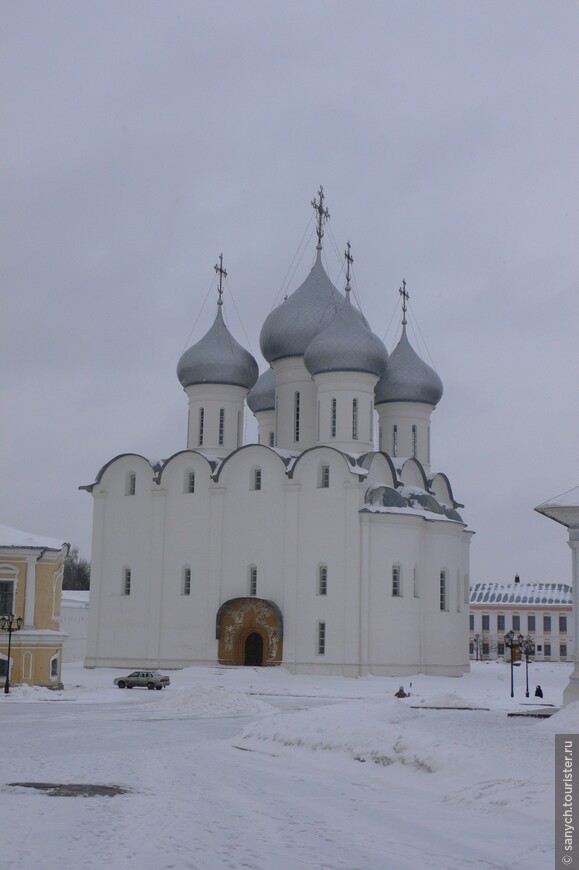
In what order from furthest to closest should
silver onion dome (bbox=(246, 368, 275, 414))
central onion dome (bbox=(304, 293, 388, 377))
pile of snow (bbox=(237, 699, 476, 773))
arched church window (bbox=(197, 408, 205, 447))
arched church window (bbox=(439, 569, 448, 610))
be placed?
silver onion dome (bbox=(246, 368, 275, 414)), arched church window (bbox=(197, 408, 205, 447)), central onion dome (bbox=(304, 293, 388, 377)), arched church window (bbox=(439, 569, 448, 610)), pile of snow (bbox=(237, 699, 476, 773))

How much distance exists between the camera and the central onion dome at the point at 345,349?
4053cm

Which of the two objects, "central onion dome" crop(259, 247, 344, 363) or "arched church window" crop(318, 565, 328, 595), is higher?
"central onion dome" crop(259, 247, 344, 363)

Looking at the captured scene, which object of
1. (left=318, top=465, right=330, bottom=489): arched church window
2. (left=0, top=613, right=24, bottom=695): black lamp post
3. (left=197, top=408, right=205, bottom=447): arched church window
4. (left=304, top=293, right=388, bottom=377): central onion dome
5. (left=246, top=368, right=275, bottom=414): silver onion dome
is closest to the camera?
(left=0, top=613, right=24, bottom=695): black lamp post

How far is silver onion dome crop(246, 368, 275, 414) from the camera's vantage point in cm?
4781

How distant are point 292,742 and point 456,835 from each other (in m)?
5.98

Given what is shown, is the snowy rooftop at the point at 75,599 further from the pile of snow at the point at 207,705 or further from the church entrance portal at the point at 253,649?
the pile of snow at the point at 207,705

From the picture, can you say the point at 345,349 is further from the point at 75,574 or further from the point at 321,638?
the point at 75,574

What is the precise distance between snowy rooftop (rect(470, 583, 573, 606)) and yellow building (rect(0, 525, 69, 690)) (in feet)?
153

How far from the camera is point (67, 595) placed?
5997cm

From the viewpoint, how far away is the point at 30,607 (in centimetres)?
2939

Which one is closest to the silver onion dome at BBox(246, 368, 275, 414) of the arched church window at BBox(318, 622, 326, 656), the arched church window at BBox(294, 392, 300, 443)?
the arched church window at BBox(294, 392, 300, 443)

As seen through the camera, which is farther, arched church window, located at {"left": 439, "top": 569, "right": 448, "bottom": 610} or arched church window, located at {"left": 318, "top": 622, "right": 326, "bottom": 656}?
arched church window, located at {"left": 439, "top": 569, "right": 448, "bottom": 610}

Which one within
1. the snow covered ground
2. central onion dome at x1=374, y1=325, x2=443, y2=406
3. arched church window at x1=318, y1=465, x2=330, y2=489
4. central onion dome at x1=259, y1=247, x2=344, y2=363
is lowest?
the snow covered ground

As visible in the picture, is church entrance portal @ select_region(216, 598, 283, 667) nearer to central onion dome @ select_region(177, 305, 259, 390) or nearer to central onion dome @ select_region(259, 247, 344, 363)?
central onion dome @ select_region(177, 305, 259, 390)
